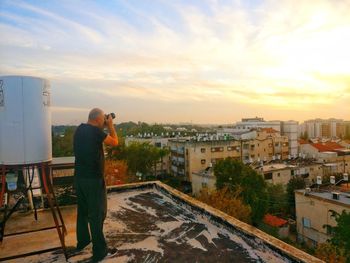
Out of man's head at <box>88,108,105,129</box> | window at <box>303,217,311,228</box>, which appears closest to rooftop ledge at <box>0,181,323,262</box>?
man's head at <box>88,108,105,129</box>

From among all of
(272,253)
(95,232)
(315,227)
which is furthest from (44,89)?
(315,227)

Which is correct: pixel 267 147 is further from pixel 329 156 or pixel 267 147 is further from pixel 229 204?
pixel 229 204

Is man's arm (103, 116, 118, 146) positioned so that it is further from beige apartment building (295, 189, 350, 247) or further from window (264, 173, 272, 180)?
window (264, 173, 272, 180)

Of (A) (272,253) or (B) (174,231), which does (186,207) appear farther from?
(A) (272,253)

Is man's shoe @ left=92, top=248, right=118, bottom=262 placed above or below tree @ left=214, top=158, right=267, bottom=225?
above

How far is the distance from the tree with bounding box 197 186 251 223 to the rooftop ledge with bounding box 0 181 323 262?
11030 millimetres

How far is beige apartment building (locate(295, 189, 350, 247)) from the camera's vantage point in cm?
1399

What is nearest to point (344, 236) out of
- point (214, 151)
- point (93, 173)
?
point (93, 173)

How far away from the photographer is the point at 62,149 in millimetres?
27875

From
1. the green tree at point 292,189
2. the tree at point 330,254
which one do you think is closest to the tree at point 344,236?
the tree at point 330,254

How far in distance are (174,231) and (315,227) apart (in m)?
14.2

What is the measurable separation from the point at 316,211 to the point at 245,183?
450 cm

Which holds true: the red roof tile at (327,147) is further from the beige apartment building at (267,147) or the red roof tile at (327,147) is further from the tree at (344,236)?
the tree at (344,236)

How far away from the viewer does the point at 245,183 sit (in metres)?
18.3
